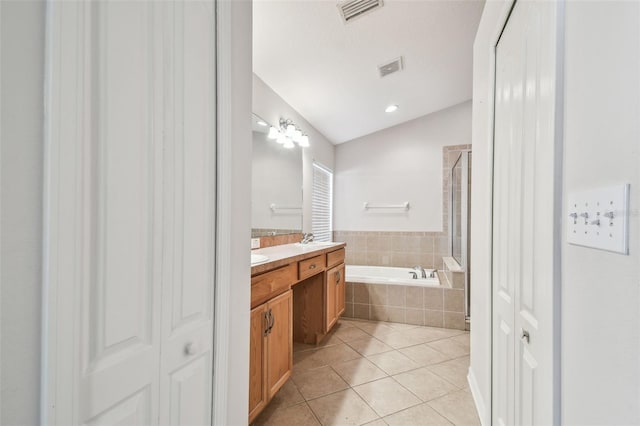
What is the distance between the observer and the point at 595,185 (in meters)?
0.61

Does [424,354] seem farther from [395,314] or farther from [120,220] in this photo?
[120,220]

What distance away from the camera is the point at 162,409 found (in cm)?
75

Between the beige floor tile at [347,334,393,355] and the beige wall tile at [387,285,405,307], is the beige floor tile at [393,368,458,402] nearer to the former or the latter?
the beige floor tile at [347,334,393,355]

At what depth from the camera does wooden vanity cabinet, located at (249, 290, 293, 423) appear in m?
1.39

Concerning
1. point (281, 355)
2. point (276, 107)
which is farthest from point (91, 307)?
Result: point (276, 107)

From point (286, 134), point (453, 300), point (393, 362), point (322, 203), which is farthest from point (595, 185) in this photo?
point (322, 203)

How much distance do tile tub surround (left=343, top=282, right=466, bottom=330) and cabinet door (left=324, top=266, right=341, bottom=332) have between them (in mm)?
553

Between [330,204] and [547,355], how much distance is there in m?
3.59

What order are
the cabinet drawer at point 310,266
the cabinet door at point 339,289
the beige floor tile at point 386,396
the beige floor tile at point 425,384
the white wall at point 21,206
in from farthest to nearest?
the cabinet door at point 339,289 → the cabinet drawer at point 310,266 → the beige floor tile at point 425,384 → the beige floor tile at point 386,396 → the white wall at point 21,206

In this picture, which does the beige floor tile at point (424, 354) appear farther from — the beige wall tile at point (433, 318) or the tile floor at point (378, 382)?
the beige wall tile at point (433, 318)

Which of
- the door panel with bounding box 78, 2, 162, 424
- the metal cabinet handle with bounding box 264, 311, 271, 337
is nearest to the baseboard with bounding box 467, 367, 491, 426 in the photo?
the metal cabinet handle with bounding box 264, 311, 271, 337

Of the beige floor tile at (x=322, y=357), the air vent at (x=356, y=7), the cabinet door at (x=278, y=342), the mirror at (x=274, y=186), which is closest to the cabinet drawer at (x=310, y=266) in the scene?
the cabinet door at (x=278, y=342)

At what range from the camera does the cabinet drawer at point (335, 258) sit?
256cm

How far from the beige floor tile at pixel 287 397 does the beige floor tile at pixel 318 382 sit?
3 cm
